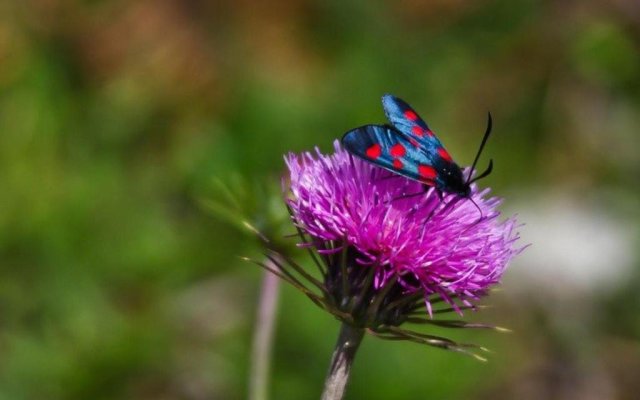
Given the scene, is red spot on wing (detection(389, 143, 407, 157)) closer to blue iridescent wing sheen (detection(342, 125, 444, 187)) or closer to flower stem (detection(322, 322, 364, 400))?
blue iridescent wing sheen (detection(342, 125, 444, 187))

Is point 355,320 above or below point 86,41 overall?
below

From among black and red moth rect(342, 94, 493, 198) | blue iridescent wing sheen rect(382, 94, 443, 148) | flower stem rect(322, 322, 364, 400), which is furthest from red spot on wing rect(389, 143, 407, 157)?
flower stem rect(322, 322, 364, 400)

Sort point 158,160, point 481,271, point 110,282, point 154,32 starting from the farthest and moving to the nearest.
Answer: point 154,32 → point 158,160 → point 110,282 → point 481,271

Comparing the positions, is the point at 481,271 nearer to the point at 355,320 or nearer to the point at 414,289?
the point at 414,289

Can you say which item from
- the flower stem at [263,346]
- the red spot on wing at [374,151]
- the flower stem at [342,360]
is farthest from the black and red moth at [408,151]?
the flower stem at [263,346]

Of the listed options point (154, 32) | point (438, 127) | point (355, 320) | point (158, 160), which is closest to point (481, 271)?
point (355, 320)

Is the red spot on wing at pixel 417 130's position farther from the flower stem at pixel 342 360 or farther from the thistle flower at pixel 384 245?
the flower stem at pixel 342 360
